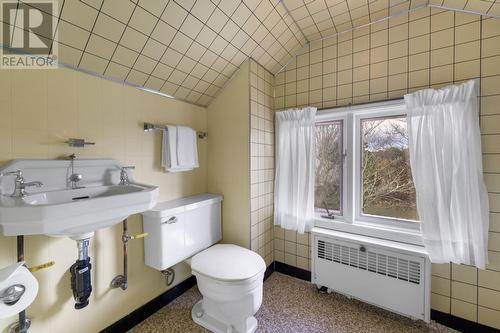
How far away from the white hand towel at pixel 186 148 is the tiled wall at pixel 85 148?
0.44 feet

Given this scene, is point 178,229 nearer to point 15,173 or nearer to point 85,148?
point 85,148

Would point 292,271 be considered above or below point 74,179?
below

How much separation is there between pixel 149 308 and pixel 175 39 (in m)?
1.81

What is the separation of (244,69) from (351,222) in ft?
5.00

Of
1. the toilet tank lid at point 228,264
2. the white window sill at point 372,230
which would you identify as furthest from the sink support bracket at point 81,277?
the white window sill at point 372,230

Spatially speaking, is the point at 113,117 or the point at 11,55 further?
the point at 113,117

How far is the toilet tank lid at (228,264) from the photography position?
4.22 ft

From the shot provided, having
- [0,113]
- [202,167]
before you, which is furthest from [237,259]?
[0,113]

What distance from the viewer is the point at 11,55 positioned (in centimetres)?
100

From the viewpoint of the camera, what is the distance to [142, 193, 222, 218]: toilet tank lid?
4.59 feet

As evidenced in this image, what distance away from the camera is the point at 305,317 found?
4.99ft

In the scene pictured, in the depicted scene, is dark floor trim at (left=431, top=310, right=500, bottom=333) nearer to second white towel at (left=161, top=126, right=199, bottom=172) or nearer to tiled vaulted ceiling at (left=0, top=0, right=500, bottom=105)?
tiled vaulted ceiling at (left=0, top=0, right=500, bottom=105)

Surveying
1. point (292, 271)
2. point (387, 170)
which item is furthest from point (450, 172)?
point (292, 271)

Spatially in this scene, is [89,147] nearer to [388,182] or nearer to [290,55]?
[290,55]
